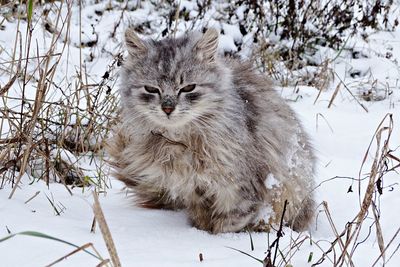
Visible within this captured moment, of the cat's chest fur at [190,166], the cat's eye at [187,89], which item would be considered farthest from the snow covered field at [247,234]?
the cat's eye at [187,89]

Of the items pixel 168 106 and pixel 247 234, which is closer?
pixel 168 106

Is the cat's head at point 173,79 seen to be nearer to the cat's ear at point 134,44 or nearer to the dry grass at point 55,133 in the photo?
the cat's ear at point 134,44

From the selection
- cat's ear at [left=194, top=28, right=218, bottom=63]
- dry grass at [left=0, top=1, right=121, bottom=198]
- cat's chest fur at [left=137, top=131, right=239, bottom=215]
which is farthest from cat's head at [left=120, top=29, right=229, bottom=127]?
dry grass at [left=0, top=1, right=121, bottom=198]

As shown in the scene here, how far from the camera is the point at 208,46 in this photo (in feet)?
10.2

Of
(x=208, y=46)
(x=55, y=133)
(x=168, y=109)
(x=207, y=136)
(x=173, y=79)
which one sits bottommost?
(x=55, y=133)

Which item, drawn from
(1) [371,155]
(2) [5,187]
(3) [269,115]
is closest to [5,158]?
(2) [5,187]

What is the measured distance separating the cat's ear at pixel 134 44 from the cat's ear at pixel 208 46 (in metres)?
0.27

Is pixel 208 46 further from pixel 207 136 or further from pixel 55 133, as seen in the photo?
pixel 55 133

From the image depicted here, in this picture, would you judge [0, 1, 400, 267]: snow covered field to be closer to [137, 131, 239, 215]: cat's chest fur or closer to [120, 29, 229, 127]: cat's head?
[137, 131, 239, 215]: cat's chest fur

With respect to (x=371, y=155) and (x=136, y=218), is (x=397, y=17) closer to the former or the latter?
(x=371, y=155)

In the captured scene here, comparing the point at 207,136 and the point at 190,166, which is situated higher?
the point at 207,136

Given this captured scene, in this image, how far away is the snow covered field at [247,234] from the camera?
245cm

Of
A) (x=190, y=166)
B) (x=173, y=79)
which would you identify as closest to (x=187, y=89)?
(x=173, y=79)

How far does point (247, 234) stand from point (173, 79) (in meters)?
0.86
